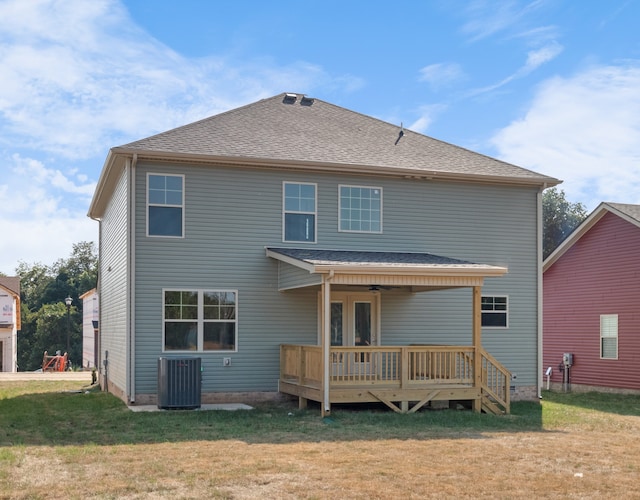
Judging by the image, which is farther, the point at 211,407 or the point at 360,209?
the point at 360,209

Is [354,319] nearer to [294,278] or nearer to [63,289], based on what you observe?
[294,278]

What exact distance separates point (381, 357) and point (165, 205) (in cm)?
531

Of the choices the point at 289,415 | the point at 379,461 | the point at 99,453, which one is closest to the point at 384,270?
the point at 289,415

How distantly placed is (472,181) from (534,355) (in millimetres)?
4319

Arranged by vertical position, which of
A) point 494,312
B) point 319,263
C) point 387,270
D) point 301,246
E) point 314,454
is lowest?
point 314,454

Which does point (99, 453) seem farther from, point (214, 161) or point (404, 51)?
point (404, 51)

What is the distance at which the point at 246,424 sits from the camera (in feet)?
42.7

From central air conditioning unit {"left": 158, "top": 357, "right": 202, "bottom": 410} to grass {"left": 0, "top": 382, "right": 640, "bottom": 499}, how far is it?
55 cm

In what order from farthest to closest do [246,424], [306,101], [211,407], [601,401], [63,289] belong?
[63,289] < [306,101] < [601,401] < [211,407] < [246,424]

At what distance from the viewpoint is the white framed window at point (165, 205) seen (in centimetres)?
1605

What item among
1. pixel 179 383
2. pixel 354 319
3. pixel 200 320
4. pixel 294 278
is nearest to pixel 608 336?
pixel 354 319

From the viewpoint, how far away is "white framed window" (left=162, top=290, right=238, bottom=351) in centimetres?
1608

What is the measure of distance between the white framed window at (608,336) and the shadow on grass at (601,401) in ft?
4.14

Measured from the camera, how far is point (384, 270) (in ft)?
47.3
